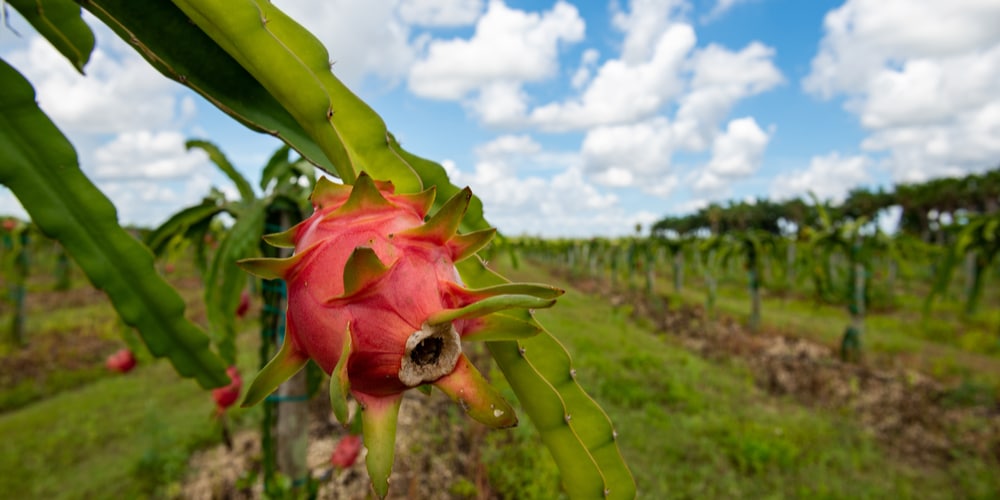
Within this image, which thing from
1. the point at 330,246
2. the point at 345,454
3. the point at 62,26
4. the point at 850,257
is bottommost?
the point at 345,454

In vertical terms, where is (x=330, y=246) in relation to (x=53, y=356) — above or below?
above

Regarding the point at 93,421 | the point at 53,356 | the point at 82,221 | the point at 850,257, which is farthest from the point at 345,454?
the point at 53,356

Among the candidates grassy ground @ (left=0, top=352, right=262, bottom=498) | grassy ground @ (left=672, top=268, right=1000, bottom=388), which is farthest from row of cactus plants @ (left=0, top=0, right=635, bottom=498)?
grassy ground @ (left=672, top=268, right=1000, bottom=388)

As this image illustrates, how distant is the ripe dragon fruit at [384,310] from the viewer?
308 millimetres

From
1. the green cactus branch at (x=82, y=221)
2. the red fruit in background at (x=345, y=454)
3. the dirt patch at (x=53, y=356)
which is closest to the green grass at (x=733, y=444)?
the red fruit in background at (x=345, y=454)

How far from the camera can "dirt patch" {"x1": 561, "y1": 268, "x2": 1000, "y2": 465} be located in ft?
12.8

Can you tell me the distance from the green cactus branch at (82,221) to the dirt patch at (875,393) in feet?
14.9

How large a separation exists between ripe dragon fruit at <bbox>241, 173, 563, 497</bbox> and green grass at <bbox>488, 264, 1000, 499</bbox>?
2.70 meters

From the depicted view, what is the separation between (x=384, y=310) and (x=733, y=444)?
3972mm

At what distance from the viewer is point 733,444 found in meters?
3.68

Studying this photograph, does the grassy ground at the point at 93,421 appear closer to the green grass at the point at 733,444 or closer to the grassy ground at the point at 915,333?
the green grass at the point at 733,444

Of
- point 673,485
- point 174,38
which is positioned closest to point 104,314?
point 673,485

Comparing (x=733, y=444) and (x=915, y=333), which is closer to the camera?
(x=733, y=444)

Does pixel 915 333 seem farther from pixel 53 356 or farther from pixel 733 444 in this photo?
pixel 53 356
